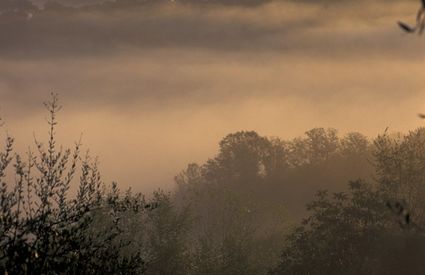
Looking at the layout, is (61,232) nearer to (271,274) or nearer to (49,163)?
(49,163)

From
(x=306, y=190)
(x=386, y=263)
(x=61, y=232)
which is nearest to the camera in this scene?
(x=61, y=232)

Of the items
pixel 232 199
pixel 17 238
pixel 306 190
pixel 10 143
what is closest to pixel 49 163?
pixel 10 143

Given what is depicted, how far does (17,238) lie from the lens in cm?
1711

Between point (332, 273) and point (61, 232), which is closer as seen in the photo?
point (61, 232)

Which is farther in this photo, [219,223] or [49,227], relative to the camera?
[219,223]

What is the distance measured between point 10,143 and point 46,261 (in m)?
6.23

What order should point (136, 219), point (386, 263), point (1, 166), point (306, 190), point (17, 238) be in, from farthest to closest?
point (306, 190), point (136, 219), point (386, 263), point (1, 166), point (17, 238)

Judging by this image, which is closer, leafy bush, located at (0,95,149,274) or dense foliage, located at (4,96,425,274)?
leafy bush, located at (0,95,149,274)

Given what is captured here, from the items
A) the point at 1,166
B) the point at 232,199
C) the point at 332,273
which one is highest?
the point at 232,199

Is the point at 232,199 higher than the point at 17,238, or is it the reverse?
the point at 232,199

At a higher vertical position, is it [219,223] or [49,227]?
[219,223]

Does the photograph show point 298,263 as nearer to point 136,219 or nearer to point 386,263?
point 386,263

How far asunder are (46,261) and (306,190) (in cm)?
15623

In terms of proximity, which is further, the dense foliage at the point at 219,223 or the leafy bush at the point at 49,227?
the dense foliage at the point at 219,223
